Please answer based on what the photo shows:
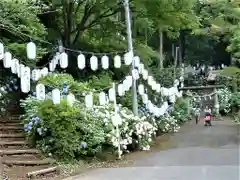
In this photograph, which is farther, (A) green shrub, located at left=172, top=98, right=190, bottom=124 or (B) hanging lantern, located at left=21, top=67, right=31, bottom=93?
(A) green shrub, located at left=172, top=98, right=190, bottom=124

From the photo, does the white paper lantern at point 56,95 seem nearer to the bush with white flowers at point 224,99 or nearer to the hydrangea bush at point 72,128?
the hydrangea bush at point 72,128

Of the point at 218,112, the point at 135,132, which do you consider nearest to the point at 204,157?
the point at 135,132

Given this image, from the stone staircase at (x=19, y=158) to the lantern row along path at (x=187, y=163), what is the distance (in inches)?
36.8

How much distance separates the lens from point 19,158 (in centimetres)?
1202

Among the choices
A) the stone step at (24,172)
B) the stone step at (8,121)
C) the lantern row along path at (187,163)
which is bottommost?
the lantern row along path at (187,163)

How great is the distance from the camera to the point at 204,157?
1344cm

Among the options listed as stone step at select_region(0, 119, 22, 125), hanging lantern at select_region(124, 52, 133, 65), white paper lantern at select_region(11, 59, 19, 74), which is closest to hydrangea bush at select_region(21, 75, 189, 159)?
stone step at select_region(0, 119, 22, 125)

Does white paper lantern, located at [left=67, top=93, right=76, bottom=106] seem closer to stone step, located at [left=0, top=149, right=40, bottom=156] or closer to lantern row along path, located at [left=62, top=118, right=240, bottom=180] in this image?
stone step, located at [left=0, top=149, right=40, bottom=156]

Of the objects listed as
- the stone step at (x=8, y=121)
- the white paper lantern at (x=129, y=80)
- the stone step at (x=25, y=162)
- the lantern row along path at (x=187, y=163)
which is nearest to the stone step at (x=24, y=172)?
the stone step at (x=25, y=162)

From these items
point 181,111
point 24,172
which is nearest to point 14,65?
point 24,172

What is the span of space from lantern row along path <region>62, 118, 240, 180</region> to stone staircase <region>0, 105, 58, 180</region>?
36.8 inches

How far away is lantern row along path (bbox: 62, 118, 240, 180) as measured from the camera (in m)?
10.5

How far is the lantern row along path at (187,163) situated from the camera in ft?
34.3

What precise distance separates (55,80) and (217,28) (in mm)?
5484
